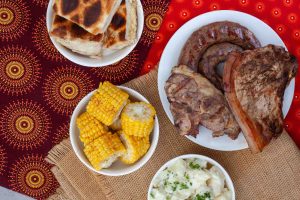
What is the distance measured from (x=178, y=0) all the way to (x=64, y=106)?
2.80ft

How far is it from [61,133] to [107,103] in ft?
1.40

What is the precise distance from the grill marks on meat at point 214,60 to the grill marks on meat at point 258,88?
173mm

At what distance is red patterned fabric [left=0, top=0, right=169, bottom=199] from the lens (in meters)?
2.90

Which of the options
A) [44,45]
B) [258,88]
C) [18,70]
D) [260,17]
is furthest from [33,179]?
[260,17]

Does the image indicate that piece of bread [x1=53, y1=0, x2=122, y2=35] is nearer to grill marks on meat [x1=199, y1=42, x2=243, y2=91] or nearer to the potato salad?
grill marks on meat [x1=199, y1=42, x2=243, y2=91]

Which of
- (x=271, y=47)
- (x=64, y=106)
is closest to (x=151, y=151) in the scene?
(x=64, y=106)

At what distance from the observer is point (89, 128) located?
2676 millimetres

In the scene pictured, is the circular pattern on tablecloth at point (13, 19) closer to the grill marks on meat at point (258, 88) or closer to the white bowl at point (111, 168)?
the white bowl at point (111, 168)

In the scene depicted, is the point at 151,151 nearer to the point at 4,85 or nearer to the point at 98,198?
the point at 98,198

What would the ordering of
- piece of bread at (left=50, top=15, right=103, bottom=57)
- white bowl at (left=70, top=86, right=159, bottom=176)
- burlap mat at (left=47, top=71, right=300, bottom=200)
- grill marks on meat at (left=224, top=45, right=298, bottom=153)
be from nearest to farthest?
grill marks on meat at (left=224, top=45, right=298, bottom=153), piece of bread at (left=50, top=15, right=103, bottom=57), white bowl at (left=70, top=86, right=159, bottom=176), burlap mat at (left=47, top=71, right=300, bottom=200)

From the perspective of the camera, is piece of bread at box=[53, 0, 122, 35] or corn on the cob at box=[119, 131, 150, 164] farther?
corn on the cob at box=[119, 131, 150, 164]

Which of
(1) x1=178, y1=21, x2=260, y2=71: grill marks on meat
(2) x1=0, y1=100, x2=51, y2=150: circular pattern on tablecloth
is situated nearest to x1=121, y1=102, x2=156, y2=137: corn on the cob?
(1) x1=178, y1=21, x2=260, y2=71: grill marks on meat

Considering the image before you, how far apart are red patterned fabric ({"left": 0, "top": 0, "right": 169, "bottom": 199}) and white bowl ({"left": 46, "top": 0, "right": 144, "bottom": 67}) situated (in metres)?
0.18

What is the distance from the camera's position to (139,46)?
9.57 ft
